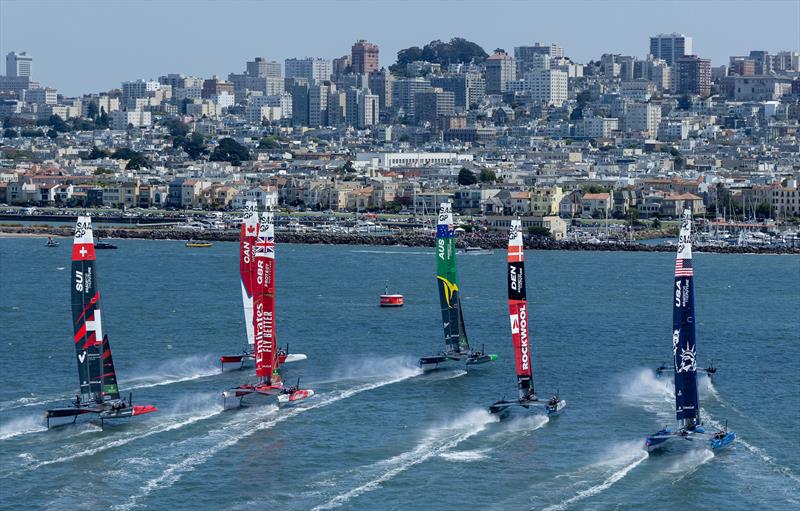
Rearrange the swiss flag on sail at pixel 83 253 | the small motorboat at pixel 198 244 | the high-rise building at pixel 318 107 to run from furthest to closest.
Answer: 1. the high-rise building at pixel 318 107
2. the small motorboat at pixel 198 244
3. the swiss flag on sail at pixel 83 253

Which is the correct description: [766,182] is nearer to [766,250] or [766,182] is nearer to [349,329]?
[766,250]

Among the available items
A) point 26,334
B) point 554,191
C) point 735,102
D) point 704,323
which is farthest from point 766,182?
point 735,102

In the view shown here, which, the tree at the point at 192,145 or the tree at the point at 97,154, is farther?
the tree at the point at 192,145

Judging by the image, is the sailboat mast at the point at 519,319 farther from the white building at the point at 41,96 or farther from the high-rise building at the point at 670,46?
the high-rise building at the point at 670,46

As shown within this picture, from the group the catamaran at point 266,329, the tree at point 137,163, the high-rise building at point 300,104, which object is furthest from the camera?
the high-rise building at point 300,104

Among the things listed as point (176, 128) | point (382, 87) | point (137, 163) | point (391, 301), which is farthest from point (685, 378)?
point (382, 87)

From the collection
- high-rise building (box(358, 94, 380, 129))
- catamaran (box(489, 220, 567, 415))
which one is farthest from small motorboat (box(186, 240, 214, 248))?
high-rise building (box(358, 94, 380, 129))

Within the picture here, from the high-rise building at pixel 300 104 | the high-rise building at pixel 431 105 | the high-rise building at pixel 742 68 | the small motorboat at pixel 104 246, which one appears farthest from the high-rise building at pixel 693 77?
the small motorboat at pixel 104 246

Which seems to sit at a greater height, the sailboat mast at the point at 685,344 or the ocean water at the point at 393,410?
the sailboat mast at the point at 685,344
